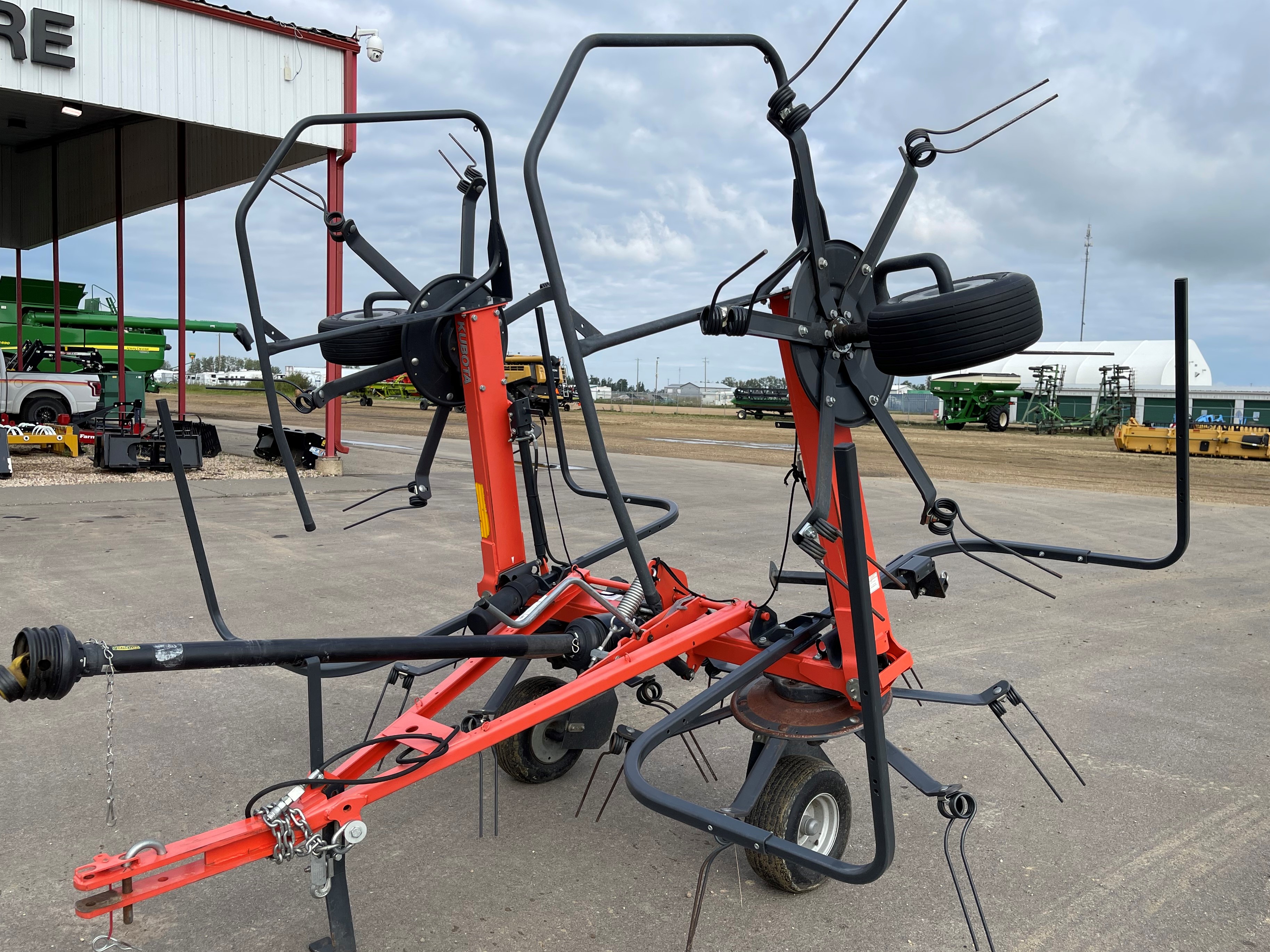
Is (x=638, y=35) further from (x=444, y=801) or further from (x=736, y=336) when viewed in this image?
(x=444, y=801)

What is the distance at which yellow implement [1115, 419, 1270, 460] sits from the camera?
84.1ft

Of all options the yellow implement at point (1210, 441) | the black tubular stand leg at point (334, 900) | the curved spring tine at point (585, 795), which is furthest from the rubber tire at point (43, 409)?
the yellow implement at point (1210, 441)

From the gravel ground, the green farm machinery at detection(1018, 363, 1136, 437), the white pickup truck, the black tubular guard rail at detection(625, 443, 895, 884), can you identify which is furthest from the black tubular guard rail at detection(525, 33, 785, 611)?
the green farm machinery at detection(1018, 363, 1136, 437)

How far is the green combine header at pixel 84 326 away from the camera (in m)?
25.2

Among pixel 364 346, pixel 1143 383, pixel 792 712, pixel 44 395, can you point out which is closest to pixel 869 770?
pixel 792 712

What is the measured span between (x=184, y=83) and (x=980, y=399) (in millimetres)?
33169

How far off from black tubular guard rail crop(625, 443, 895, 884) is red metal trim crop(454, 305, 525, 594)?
131 centimetres

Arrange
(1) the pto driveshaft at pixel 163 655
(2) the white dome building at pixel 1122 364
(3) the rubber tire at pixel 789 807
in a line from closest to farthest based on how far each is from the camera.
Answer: (1) the pto driveshaft at pixel 163 655, (3) the rubber tire at pixel 789 807, (2) the white dome building at pixel 1122 364

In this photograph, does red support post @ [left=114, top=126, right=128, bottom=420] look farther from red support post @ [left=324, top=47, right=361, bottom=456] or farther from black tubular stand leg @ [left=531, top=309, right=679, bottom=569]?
black tubular stand leg @ [left=531, top=309, right=679, bottom=569]

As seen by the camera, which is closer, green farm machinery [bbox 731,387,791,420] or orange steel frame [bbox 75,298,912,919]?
orange steel frame [bbox 75,298,912,919]

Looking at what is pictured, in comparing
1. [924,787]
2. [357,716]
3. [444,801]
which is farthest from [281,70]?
[924,787]

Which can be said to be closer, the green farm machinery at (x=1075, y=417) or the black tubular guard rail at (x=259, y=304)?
the black tubular guard rail at (x=259, y=304)

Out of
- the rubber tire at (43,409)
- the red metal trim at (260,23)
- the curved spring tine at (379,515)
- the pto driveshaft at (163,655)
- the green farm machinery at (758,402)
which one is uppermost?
the red metal trim at (260,23)

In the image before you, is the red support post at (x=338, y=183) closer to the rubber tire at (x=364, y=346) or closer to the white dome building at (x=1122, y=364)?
the rubber tire at (x=364, y=346)
